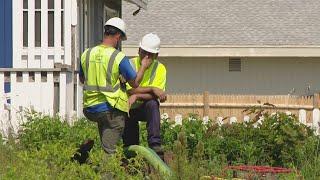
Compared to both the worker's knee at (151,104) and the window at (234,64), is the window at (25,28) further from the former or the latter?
the window at (234,64)

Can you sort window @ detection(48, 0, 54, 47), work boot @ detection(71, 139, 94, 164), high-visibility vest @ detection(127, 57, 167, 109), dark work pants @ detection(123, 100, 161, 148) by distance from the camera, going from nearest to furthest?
work boot @ detection(71, 139, 94, 164)
dark work pants @ detection(123, 100, 161, 148)
high-visibility vest @ detection(127, 57, 167, 109)
window @ detection(48, 0, 54, 47)

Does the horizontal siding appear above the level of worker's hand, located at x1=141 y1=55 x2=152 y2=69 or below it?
above

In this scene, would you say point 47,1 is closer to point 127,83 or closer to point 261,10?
point 127,83

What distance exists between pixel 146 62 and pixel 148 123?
639mm

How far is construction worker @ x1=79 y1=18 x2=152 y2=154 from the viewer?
8789mm

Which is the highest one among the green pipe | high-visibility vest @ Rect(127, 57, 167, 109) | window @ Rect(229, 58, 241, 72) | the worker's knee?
window @ Rect(229, 58, 241, 72)

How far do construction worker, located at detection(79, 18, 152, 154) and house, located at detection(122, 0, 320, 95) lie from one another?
20802 mm

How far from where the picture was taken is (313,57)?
3023cm

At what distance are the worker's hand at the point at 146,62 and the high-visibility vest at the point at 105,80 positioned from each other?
0.65 m

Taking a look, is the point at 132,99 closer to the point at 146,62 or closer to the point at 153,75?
the point at 146,62

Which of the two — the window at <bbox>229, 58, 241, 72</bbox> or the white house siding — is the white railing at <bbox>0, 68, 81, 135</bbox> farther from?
the window at <bbox>229, 58, 241, 72</bbox>

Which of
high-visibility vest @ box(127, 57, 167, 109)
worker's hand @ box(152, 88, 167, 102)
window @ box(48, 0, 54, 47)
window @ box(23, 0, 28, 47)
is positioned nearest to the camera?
worker's hand @ box(152, 88, 167, 102)

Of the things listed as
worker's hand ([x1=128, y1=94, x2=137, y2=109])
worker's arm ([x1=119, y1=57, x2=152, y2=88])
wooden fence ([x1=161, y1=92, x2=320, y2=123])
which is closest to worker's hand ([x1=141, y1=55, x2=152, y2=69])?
worker's hand ([x1=128, y1=94, x2=137, y2=109])

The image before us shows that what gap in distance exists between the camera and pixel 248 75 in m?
30.5
